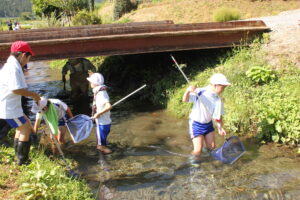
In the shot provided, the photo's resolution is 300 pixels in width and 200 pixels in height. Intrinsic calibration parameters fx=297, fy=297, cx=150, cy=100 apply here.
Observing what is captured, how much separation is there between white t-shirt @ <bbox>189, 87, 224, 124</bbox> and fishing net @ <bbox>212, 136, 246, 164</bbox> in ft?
1.79

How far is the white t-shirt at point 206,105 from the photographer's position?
543cm

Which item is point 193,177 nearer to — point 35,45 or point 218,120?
point 218,120

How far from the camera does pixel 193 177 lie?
214 inches

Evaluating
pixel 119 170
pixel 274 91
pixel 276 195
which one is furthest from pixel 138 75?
pixel 276 195

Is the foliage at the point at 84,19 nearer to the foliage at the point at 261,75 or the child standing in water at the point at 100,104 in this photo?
the foliage at the point at 261,75

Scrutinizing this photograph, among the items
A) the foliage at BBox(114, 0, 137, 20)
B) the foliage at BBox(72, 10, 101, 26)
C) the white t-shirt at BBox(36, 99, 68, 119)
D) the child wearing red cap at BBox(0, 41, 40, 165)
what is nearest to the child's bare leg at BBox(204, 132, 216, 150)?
the white t-shirt at BBox(36, 99, 68, 119)

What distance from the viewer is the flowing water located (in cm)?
491

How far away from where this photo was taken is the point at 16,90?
Result: 14.2 feet

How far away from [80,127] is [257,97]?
15.2ft

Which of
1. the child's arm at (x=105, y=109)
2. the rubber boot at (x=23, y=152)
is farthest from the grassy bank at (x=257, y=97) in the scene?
the rubber boot at (x=23, y=152)

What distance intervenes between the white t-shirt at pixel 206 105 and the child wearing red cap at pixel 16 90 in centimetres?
277

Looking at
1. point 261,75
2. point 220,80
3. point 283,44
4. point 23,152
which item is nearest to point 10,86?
point 23,152

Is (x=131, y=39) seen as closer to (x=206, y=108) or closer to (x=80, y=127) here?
(x=80, y=127)

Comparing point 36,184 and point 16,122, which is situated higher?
point 16,122
